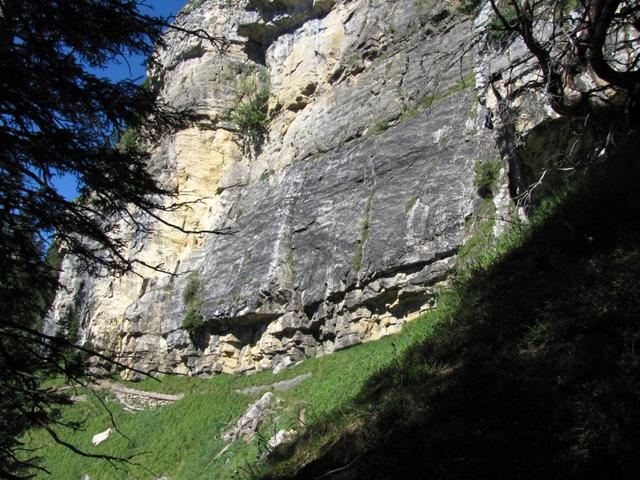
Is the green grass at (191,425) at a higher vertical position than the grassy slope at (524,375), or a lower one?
higher

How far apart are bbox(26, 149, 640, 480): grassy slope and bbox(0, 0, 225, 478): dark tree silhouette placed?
238cm

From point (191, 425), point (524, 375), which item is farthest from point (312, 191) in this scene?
point (524, 375)

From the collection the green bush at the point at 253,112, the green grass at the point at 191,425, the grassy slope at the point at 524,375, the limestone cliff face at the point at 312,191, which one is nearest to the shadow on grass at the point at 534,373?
the grassy slope at the point at 524,375

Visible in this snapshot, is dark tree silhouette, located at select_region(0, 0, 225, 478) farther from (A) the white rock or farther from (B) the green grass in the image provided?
(A) the white rock

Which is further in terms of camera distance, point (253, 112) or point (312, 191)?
point (253, 112)

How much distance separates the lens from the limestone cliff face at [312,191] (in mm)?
15727

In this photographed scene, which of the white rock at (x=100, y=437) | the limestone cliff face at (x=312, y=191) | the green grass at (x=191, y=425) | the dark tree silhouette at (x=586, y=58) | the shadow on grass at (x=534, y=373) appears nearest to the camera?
the shadow on grass at (x=534, y=373)

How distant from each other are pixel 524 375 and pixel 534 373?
0.06 metres

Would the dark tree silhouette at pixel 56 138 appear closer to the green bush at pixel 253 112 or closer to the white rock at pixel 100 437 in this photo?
the white rock at pixel 100 437

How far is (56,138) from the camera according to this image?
13.2 feet

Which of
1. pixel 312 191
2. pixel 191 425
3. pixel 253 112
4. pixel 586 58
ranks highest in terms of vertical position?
pixel 253 112

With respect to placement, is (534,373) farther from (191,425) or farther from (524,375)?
(191,425)

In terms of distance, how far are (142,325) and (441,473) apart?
72.7 feet

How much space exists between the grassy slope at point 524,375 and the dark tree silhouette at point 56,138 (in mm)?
2385
